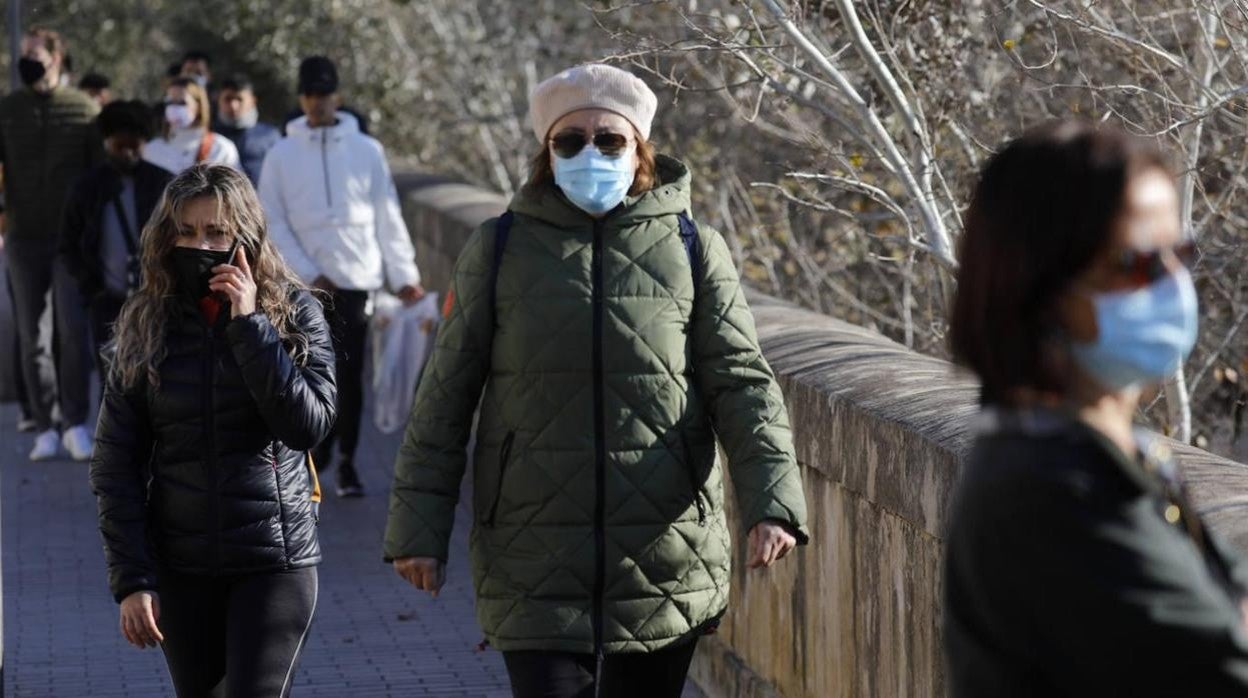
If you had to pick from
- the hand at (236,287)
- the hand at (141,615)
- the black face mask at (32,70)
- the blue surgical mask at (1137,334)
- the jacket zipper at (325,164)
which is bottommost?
the hand at (141,615)

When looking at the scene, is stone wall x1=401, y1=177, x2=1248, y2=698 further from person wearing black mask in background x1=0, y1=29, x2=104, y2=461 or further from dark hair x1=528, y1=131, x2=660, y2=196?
person wearing black mask in background x1=0, y1=29, x2=104, y2=461

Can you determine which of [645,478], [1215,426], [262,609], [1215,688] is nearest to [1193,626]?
[1215,688]

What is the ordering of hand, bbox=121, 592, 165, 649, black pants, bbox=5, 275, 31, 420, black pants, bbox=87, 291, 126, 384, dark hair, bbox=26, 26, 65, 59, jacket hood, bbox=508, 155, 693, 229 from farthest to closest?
black pants, bbox=5, 275, 31, 420, dark hair, bbox=26, 26, 65, 59, black pants, bbox=87, 291, 126, 384, hand, bbox=121, 592, 165, 649, jacket hood, bbox=508, 155, 693, 229

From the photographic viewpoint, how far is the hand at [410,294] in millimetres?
9539

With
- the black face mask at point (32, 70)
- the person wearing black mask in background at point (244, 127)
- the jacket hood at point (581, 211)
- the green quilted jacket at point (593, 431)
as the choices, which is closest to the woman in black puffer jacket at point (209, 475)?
the green quilted jacket at point (593, 431)

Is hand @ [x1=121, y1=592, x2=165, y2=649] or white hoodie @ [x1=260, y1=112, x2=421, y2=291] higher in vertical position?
white hoodie @ [x1=260, y1=112, x2=421, y2=291]

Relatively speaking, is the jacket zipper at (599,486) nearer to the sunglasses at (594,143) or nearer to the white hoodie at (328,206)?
the sunglasses at (594,143)

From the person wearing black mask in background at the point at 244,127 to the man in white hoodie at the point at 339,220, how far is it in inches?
85.1

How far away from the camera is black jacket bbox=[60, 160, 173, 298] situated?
366 inches

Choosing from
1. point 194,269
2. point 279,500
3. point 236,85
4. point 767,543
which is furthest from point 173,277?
point 236,85

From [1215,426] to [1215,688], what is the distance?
5694 mm

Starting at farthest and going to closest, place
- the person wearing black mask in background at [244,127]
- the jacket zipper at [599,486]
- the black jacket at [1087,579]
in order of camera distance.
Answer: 1. the person wearing black mask in background at [244,127]
2. the jacket zipper at [599,486]
3. the black jacket at [1087,579]

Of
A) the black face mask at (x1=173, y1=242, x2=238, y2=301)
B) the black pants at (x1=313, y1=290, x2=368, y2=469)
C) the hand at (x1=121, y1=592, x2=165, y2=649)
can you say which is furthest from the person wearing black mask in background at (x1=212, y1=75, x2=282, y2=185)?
the hand at (x1=121, y1=592, x2=165, y2=649)

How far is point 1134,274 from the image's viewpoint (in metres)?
2.05
